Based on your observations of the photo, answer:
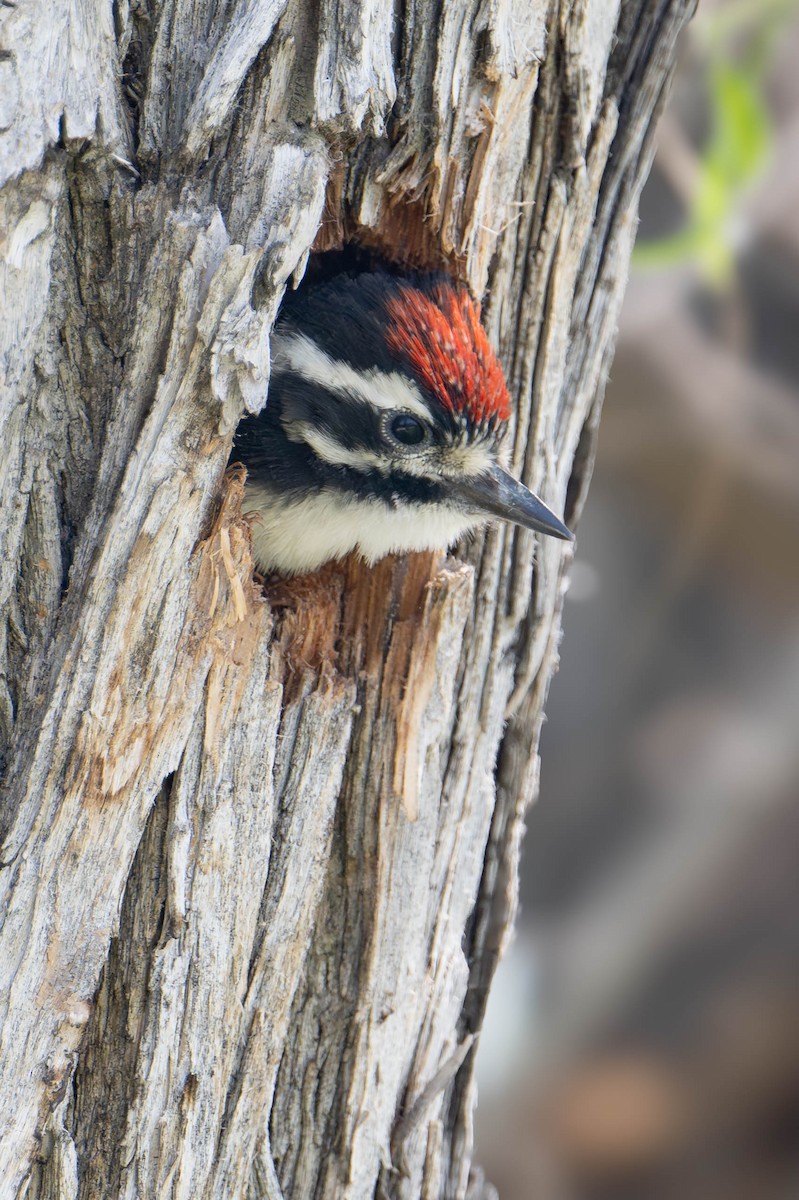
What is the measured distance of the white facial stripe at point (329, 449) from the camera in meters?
2.54

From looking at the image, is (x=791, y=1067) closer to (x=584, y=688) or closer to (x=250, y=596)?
(x=584, y=688)

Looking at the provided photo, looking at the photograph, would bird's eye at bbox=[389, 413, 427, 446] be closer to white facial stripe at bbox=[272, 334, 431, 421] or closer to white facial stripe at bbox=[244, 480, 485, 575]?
white facial stripe at bbox=[272, 334, 431, 421]

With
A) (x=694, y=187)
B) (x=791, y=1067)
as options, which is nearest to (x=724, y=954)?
(x=791, y=1067)

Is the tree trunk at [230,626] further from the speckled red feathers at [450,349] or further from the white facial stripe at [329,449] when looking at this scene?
the white facial stripe at [329,449]

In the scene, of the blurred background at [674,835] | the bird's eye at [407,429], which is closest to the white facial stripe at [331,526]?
the bird's eye at [407,429]

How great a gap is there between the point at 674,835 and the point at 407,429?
3129 millimetres

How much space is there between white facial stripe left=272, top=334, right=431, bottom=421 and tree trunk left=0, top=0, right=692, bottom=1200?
23cm

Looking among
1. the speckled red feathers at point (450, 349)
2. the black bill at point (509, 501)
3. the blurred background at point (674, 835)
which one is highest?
the speckled red feathers at point (450, 349)

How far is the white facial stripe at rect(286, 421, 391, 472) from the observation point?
2.54 m

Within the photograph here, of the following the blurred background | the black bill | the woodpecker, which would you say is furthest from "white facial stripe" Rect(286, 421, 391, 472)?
the blurred background

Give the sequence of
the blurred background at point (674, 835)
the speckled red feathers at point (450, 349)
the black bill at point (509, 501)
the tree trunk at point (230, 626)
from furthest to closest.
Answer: the blurred background at point (674, 835) < the black bill at point (509, 501) < the speckled red feathers at point (450, 349) < the tree trunk at point (230, 626)

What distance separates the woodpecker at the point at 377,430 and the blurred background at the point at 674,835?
2348mm

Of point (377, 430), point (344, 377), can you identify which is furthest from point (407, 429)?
point (344, 377)

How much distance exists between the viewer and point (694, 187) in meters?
4.38
